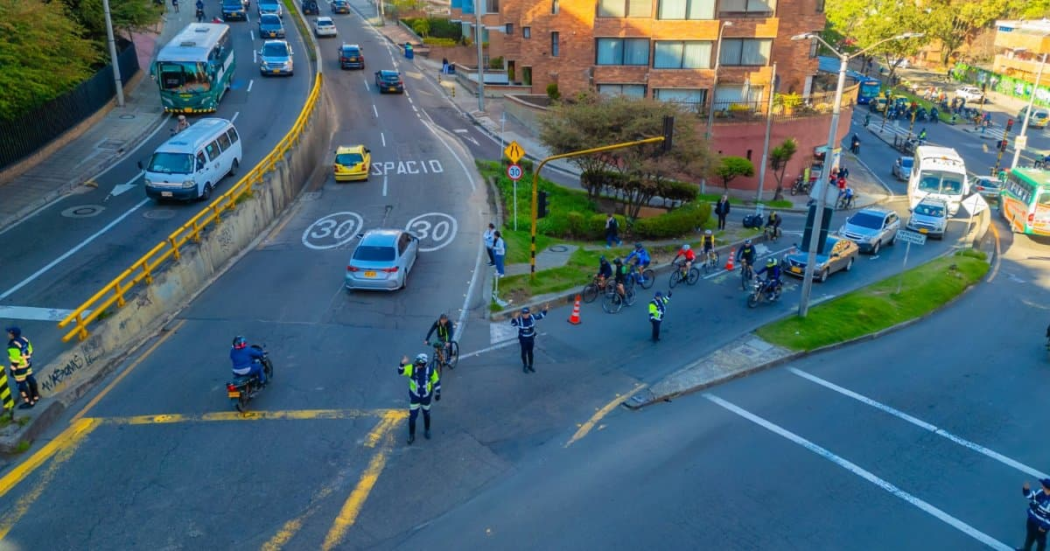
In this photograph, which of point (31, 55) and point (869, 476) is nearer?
point (869, 476)

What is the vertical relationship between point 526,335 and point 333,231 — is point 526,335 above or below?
above

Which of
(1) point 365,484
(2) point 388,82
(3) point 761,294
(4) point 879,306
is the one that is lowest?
(4) point 879,306

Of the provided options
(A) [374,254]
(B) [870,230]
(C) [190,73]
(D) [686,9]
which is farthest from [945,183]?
(C) [190,73]

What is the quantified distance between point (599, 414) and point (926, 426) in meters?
7.25

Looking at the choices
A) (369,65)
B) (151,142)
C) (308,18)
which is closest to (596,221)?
(151,142)

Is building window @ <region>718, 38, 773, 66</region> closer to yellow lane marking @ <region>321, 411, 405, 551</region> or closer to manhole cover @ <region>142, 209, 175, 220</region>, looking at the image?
manhole cover @ <region>142, 209, 175, 220</region>

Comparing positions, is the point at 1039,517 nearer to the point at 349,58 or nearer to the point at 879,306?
the point at 879,306

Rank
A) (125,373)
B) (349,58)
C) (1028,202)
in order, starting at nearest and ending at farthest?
1. (125,373)
2. (1028,202)
3. (349,58)

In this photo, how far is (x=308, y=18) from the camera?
73625 mm

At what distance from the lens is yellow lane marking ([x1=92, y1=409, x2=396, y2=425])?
42.8 feet

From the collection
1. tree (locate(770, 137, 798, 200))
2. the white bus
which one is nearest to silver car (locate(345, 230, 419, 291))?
tree (locate(770, 137, 798, 200))

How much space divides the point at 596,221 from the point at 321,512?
18.4 metres

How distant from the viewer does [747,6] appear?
42.6 meters

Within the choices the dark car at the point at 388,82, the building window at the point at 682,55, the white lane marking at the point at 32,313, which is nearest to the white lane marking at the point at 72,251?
the white lane marking at the point at 32,313
